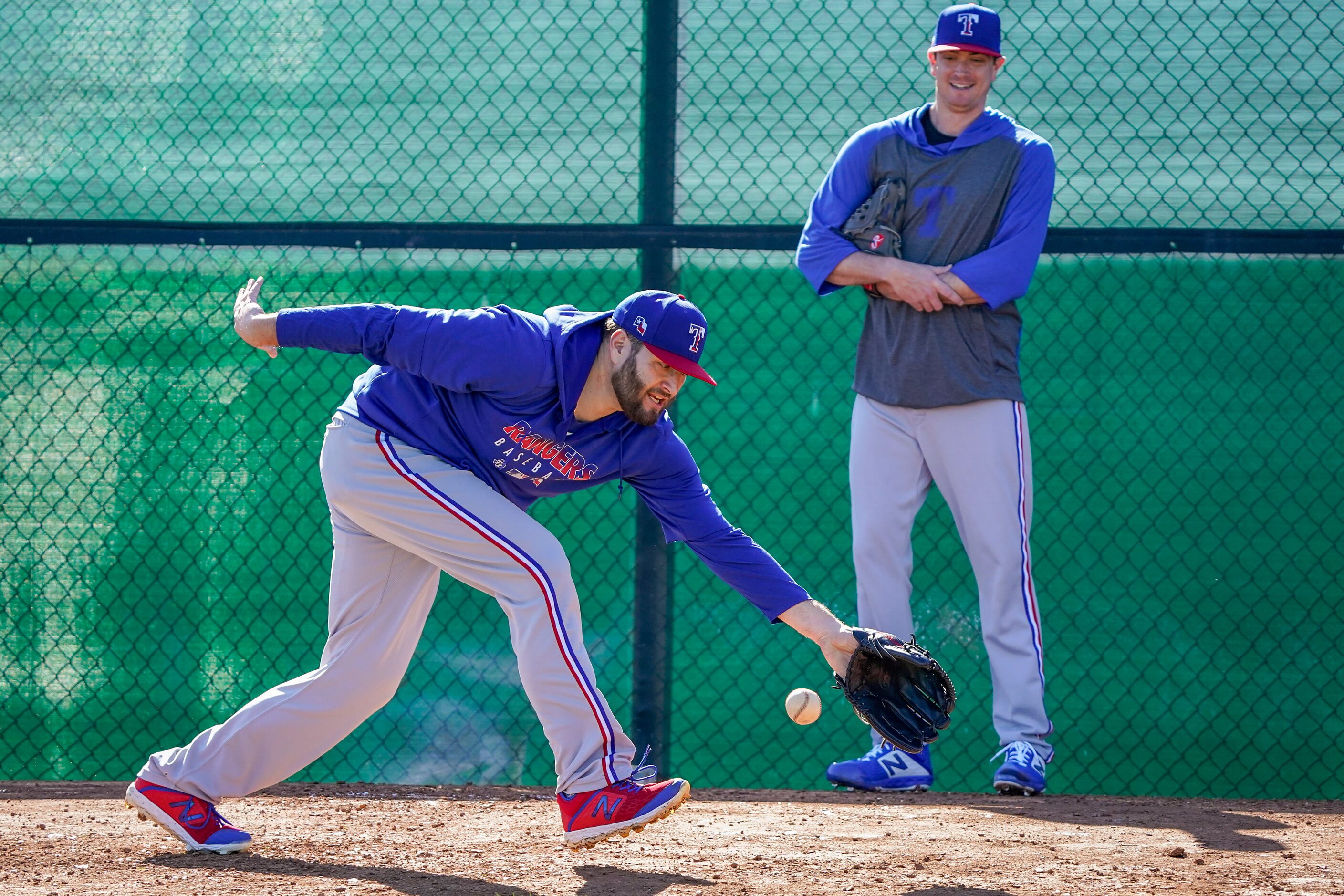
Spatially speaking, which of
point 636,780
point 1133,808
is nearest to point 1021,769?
point 1133,808

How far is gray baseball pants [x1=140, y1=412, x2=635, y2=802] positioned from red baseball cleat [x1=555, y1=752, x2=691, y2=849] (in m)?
0.03

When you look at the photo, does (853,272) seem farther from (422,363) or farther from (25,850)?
(25,850)

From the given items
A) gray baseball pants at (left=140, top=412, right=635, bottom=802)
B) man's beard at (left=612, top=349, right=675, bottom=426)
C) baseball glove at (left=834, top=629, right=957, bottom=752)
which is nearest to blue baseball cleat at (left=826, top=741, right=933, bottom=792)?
baseball glove at (left=834, top=629, right=957, bottom=752)

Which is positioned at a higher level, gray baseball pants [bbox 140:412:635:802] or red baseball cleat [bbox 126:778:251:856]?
gray baseball pants [bbox 140:412:635:802]

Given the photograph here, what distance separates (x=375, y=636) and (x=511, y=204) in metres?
2.19

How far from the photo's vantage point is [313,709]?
316 cm

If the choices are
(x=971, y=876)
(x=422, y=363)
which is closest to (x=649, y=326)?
(x=422, y=363)

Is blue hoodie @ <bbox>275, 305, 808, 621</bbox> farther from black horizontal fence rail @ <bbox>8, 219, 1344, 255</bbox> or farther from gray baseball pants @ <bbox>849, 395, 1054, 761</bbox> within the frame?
black horizontal fence rail @ <bbox>8, 219, 1344, 255</bbox>

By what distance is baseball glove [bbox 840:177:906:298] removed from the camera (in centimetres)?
412

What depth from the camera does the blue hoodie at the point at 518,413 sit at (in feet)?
9.78

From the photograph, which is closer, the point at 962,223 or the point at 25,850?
the point at 25,850

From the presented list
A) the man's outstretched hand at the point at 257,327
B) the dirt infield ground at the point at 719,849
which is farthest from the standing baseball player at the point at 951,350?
the man's outstretched hand at the point at 257,327

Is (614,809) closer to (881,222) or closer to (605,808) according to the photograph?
(605,808)

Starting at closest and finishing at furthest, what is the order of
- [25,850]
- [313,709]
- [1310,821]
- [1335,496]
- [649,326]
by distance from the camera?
[649,326]
[313,709]
[25,850]
[1310,821]
[1335,496]
